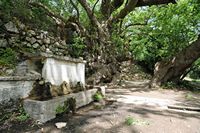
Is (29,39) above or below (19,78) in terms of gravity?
above

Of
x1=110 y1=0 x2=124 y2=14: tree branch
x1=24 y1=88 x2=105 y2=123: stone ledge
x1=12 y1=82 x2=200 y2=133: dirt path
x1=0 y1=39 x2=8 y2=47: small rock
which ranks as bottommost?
x1=12 y1=82 x2=200 y2=133: dirt path

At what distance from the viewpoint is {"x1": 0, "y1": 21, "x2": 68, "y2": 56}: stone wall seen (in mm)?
5426

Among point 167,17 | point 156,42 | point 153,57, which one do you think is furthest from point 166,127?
point 153,57

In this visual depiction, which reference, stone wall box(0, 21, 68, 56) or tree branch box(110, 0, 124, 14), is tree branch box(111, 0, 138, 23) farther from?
stone wall box(0, 21, 68, 56)

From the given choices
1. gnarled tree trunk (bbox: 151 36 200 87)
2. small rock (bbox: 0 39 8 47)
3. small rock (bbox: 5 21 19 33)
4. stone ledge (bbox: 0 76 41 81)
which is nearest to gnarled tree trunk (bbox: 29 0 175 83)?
small rock (bbox: 5 21 19 33)

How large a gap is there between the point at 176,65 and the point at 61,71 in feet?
18.1

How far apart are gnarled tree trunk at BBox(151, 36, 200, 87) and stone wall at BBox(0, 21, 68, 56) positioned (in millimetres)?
4015

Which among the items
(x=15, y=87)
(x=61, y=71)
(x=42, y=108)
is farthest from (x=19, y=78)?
(x=61, y=71)

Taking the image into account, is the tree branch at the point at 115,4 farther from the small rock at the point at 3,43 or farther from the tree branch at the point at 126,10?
the small rock at the point at 3,43

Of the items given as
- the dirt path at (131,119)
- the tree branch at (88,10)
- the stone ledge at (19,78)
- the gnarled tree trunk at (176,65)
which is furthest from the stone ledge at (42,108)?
the gnarled tree trunk at (176,65)

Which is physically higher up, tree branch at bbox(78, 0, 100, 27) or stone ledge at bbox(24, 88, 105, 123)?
tree branch at bbox(78, 0, 100, 27)

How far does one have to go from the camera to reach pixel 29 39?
6.27 m

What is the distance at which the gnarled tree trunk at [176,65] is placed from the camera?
23.1 feet

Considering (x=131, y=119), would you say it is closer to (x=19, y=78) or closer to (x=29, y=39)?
(x=19, y=78)
